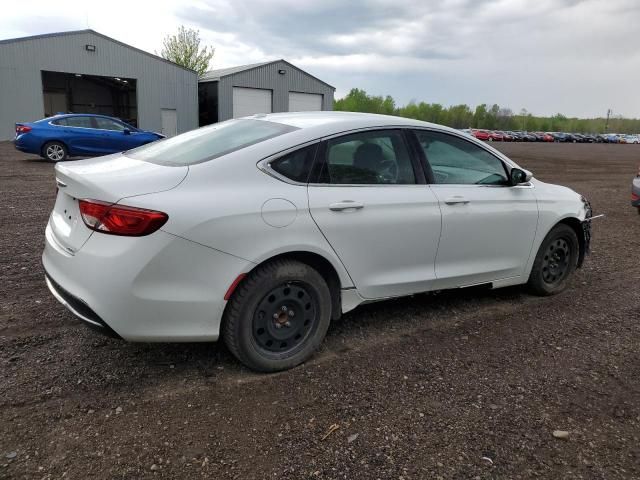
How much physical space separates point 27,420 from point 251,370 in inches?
48.7

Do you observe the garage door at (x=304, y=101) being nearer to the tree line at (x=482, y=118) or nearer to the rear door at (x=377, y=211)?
the rear door at (x=377, y=211)

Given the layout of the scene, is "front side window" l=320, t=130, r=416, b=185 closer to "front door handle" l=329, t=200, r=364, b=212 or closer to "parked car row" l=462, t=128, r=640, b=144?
"front door handle" l=329, t=200, r=364, b=212

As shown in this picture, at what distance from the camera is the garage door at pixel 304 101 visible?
115ft

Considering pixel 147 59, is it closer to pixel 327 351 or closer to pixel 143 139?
pixel 143 139

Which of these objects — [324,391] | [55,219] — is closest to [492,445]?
[324,391]

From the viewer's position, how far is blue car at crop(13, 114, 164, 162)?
46.3 feet

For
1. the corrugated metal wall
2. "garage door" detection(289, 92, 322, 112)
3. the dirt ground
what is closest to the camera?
the dirt ground

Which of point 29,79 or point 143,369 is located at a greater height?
point 29,79

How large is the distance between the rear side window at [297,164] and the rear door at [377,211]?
0.08 m

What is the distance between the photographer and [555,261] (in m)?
4.79

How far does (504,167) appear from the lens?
14.1 feet

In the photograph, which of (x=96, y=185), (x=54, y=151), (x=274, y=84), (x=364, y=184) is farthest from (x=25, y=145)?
(x=274, y=84)

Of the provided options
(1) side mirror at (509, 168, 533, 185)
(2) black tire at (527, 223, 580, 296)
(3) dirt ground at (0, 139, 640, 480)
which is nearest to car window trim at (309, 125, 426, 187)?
(1) side mirror at (509, 168, 533, 185)

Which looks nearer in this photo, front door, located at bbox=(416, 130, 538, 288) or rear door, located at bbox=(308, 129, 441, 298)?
rear door, located at bbox=(308, 129, 441, 298)
